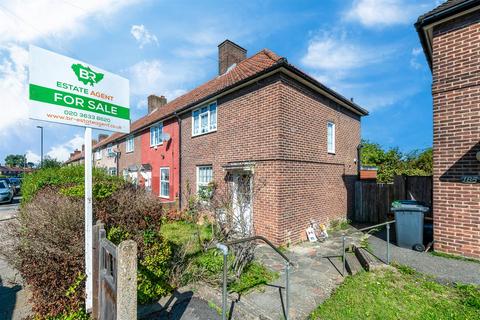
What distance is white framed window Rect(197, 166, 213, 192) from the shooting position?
10820 millimetres

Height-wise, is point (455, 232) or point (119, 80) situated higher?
point (119, 80)

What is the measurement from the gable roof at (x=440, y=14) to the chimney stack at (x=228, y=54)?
28.7ft

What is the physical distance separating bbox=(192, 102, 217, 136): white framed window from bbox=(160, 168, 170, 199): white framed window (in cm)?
381

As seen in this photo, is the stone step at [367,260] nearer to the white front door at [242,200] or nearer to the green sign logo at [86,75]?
the white front door at [242,200]

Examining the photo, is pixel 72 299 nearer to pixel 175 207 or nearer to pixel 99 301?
pixel 99 301

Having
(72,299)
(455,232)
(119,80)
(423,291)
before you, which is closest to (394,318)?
(423,291)

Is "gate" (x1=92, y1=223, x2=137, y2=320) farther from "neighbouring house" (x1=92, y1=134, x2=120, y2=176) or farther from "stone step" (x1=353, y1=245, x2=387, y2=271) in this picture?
"neighbouring house" (x1=92, y1=134, x2=120, y2=176)

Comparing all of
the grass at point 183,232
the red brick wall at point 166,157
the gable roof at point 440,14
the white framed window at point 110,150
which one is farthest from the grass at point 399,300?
the white framed window at point 110,150

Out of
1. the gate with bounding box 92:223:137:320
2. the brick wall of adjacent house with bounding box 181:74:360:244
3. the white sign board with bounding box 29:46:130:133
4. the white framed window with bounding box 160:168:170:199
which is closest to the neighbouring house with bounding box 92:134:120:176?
the white framed window with bounding box 160:168:170:199

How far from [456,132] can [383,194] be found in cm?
552

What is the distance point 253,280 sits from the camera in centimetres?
498

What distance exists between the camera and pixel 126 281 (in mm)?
2641

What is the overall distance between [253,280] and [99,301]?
2759 millimetres

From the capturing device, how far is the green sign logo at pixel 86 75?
371 centimetres
